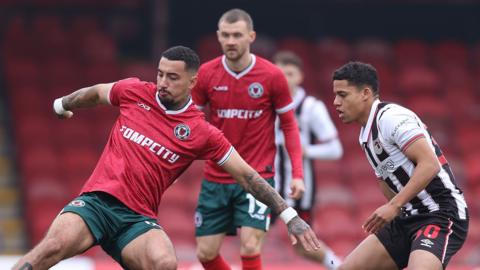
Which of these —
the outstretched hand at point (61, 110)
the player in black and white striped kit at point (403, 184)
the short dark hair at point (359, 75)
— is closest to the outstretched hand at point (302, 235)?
the player in black and white striped kit at point (403, 184)

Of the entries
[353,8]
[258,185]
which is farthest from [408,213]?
[353,8]

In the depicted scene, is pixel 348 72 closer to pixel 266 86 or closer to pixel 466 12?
pixel 266 86

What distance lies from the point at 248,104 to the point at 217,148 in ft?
3.76

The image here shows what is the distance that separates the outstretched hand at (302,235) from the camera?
7.87 metres

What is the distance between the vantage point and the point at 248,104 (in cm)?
928

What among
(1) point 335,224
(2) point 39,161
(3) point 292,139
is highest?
(3) point 292,139

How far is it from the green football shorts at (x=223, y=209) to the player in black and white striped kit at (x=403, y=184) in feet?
4.32

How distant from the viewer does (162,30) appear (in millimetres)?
16578

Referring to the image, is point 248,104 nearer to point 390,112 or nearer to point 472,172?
point 390,112

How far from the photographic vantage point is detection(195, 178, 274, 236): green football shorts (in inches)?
366

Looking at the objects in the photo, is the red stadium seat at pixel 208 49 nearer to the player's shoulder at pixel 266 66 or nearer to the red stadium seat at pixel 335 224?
the red stadium seat at pixel 335 224

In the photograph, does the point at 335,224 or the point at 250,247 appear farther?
the point at 335,224

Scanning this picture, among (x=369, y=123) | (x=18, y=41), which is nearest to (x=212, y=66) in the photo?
(x=369, y=123)

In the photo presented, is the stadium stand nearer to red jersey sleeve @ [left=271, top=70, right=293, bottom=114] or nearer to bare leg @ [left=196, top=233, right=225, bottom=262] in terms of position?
bare leg @ [left=196, top=233, right=225, bottom=262]
